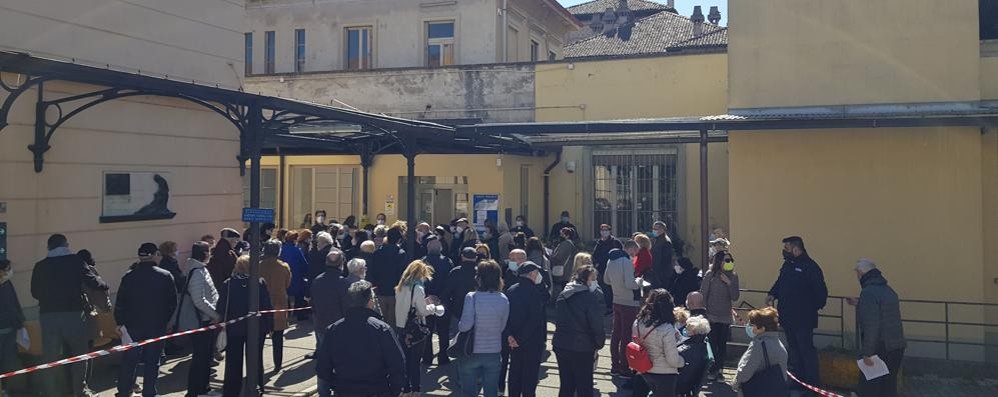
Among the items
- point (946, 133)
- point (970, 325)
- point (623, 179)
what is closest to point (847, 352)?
point (970, 325)

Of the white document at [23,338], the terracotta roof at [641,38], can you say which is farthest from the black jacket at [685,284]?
the terracotta roof at [641,38]

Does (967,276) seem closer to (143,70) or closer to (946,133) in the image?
(946,133)

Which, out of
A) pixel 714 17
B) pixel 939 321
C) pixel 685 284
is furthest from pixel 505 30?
pixel 714 17

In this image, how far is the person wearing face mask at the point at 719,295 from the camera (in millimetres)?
8523

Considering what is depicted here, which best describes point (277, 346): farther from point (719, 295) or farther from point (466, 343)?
point (719, 295)

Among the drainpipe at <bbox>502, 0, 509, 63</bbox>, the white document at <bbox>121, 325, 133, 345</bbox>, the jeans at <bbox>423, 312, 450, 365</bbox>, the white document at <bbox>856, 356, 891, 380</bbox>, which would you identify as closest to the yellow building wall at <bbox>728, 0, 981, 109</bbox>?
the white document at <bbox>856, 356, 891, 380</bbox>

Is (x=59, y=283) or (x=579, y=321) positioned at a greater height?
(x=59, y=283)

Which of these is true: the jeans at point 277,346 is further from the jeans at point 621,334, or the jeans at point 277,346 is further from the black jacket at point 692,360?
the black jacket at point 692,360

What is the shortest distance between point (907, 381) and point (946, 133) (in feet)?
11.1

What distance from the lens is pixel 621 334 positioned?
28.3ft

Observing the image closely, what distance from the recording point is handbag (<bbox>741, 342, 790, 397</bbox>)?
5848 mm

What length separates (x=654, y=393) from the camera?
6504 mm

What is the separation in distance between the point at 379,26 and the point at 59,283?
15049 mm

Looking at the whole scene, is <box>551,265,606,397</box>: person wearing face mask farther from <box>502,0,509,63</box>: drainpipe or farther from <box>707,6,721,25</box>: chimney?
<box>707,6,721,25</box>: chimney
